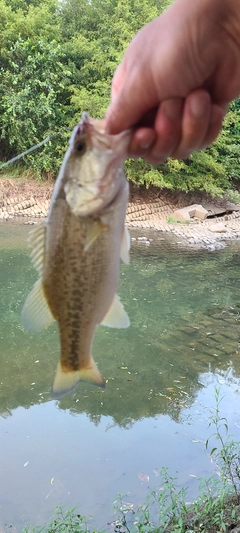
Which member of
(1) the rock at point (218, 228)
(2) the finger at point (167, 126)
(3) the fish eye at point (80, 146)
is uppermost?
(1) the rock at point (218, 228)

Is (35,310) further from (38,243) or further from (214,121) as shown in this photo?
(214,121)

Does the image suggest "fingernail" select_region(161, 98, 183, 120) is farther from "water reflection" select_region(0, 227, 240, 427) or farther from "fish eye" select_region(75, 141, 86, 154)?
"water reflection" select_region(0, 227, 240, 427)

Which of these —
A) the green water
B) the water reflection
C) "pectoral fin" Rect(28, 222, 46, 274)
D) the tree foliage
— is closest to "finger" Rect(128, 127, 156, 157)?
"pectoral fin" Rect(28, 222, 46, 274)

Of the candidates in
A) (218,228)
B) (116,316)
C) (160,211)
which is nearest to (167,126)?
(116,316)

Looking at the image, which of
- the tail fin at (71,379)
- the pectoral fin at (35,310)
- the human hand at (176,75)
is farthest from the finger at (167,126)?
the tail fin at (71,379)

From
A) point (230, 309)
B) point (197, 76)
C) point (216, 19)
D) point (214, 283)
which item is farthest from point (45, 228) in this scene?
point (214, 283)

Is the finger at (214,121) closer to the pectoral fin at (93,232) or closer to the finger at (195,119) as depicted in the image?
the finger at (195,119)
